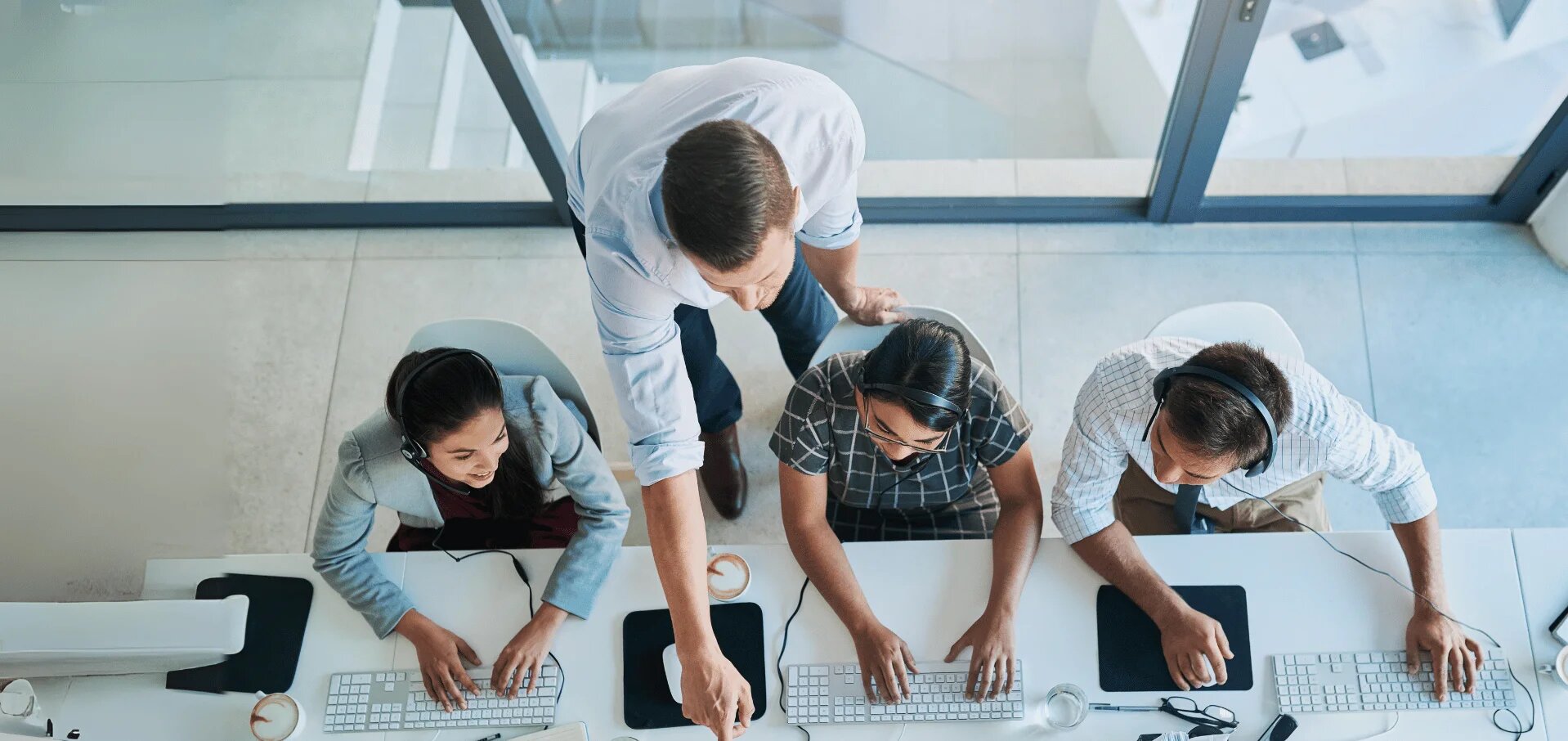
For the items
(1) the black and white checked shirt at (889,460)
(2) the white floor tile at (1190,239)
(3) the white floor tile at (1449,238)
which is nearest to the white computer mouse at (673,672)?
(1) the black and white checked shirt at (889,460)

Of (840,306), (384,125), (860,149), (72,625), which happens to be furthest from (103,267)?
(860,149)

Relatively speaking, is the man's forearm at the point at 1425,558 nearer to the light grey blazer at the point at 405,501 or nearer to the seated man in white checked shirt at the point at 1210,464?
the seated man in white checked shirt at the point at 1210,464

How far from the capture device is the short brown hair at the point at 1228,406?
158 centimetres

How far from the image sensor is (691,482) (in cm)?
163

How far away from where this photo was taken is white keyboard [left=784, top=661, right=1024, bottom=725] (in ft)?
5.88

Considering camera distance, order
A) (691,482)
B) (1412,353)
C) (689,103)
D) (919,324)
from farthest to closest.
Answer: (1412,353), (919,324), (691,482), (689,103)

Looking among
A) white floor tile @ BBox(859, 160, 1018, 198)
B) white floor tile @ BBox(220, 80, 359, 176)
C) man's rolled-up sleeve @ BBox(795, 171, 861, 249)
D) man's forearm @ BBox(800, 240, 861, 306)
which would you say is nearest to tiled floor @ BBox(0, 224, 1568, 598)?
white floor tile @ BBox(859, 160, 1018, 198)

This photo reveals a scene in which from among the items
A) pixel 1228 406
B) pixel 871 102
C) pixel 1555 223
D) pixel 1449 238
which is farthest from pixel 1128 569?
pixel 1555 223

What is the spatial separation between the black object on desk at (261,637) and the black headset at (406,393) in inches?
15.2

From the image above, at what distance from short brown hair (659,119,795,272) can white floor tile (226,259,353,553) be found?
197cm

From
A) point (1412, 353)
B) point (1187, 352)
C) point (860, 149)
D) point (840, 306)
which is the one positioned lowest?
point (1412, 353)

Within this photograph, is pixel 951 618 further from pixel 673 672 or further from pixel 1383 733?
pixel 1383 733

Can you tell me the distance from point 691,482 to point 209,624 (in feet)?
2.77

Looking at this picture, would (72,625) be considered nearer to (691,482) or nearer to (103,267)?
(691,482)
